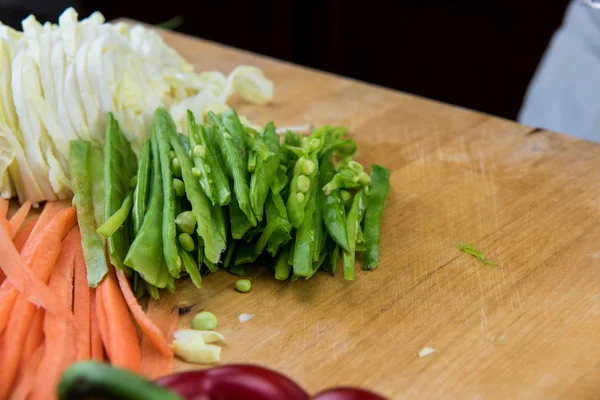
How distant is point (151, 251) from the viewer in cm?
188

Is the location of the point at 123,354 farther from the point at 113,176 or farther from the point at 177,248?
the point at 113,176

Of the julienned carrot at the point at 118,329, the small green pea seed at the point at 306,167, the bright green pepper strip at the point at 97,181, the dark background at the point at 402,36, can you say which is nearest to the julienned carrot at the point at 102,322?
the julienned carrot at the point at 118,329

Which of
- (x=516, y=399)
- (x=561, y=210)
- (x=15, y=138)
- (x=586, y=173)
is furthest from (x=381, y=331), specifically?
(x=15, y=138)

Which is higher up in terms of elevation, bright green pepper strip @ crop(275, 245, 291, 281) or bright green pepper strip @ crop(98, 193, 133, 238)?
bright green pepper strip @ crop(98, 193, 133, 238)

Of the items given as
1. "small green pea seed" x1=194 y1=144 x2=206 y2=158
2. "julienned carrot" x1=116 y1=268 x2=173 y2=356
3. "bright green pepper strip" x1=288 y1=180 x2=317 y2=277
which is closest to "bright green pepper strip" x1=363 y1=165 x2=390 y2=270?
"bright green pepper strip" x1=288 y1=180 x2=317 y2=277

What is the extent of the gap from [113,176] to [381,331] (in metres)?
0.98

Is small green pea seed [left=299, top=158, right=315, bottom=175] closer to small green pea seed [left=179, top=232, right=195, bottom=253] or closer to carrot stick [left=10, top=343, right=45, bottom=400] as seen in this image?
small green pea seed [left=179, top=232, right=195, bottom=253]

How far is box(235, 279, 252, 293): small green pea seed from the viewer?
198 cm

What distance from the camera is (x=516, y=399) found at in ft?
5.22

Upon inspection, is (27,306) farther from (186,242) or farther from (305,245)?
(305,245)

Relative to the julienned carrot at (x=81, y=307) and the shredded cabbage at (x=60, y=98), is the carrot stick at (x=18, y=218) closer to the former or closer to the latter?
the shredded cabbage at (x=60, y=98)

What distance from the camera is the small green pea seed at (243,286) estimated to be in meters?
1.98

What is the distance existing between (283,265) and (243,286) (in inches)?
5.3

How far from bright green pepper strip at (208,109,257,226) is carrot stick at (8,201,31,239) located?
0.71m
